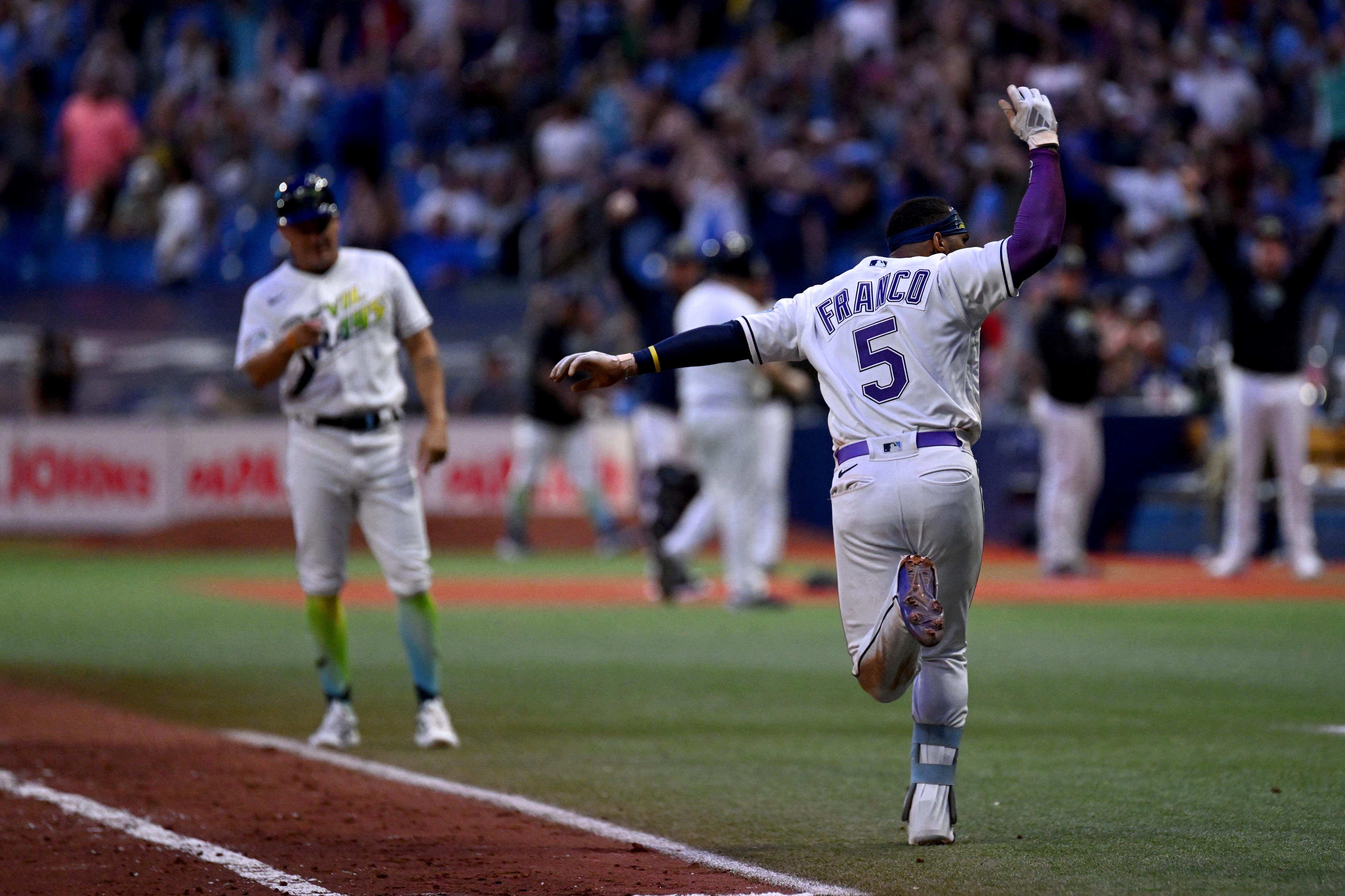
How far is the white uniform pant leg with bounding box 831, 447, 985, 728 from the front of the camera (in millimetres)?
5293

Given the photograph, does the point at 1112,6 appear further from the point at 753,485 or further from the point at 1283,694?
the point at 1283,694

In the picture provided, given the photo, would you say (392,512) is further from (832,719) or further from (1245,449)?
(1245,449)

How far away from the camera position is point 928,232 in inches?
219

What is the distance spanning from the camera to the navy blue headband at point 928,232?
5.57 metres

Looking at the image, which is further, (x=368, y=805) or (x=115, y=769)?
(x=115, y=769)

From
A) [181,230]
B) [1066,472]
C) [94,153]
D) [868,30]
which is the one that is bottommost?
[1066,472]

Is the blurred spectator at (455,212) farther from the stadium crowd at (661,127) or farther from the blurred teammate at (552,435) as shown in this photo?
the blurred teammate at (552,435)

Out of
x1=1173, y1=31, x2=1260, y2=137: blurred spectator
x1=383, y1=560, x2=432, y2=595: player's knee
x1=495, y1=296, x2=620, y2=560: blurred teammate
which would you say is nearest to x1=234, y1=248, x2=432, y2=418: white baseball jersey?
x1=383, y1=560, x2=432, y2=595: player's knee

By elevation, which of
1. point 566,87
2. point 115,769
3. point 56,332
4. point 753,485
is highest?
point 566,87

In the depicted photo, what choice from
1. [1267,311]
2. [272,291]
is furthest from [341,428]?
→ [1267,311]

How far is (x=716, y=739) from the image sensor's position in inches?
292

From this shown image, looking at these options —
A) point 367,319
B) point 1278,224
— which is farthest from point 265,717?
point 1278,224

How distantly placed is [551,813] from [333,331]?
95.3 inches

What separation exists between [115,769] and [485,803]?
5.31ft
